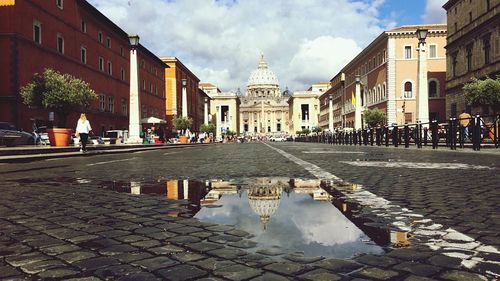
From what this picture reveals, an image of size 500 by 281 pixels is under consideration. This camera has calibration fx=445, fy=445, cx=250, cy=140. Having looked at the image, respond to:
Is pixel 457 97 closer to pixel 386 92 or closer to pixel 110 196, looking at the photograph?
pixel 386 92

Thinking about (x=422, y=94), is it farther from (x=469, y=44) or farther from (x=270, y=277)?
(x=270, y=277)

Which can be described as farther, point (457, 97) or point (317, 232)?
point (457, 97)

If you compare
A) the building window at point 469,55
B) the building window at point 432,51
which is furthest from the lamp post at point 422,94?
the building window at point 432,51

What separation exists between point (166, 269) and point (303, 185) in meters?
3.50

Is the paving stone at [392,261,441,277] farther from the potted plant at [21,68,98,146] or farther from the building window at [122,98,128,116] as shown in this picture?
the building window at [122,98,128,116]

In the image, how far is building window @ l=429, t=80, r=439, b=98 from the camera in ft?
179

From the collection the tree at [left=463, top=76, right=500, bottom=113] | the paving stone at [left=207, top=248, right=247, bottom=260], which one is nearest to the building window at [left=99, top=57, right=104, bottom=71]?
the tree at [left=463, top=76, right=500, bottom=113]

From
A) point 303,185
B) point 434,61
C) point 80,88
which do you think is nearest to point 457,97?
point 434,61

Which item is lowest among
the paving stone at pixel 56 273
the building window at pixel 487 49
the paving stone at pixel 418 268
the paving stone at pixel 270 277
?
the paving stone at pixel 418 268

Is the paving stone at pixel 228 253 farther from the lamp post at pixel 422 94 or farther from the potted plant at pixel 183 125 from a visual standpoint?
the potted plant at pixel 183 125

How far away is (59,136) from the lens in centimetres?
2011

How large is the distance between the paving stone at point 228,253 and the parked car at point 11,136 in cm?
2360

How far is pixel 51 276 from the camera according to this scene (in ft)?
7.25

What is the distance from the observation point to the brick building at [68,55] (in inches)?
1084
